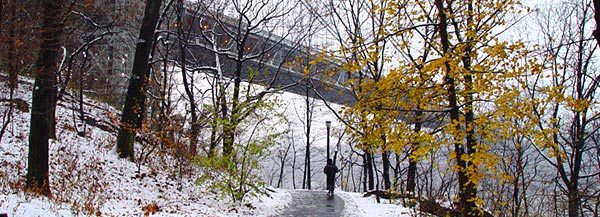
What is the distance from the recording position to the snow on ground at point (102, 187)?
268 inches

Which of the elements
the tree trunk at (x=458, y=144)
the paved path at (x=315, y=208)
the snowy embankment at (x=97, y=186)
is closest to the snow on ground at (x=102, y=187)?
the snowy embankment at (x=97, y=186)

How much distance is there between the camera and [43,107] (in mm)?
7129

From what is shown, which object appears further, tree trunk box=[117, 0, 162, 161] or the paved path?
tree trunk box=[117, 0, 162, 161]

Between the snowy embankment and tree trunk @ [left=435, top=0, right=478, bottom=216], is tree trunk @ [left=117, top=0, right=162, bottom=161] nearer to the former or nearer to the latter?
the snowy embankment

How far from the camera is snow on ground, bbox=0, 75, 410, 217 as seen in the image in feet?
22.3

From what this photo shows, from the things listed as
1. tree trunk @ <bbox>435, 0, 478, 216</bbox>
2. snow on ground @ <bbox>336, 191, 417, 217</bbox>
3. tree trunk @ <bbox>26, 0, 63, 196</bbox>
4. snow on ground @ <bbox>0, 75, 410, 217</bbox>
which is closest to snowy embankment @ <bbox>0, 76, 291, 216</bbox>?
snow on ground @ <bbox>0, 75, 410, 217</bbox>

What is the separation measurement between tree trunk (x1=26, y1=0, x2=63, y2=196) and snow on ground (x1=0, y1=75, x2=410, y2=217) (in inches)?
12.7

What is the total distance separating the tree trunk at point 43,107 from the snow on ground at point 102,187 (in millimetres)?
322

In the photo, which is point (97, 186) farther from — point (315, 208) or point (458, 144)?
point (458, 144)

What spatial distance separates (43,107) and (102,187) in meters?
2.34

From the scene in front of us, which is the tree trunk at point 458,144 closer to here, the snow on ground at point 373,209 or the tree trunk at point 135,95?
the snow on ground at point 373,209

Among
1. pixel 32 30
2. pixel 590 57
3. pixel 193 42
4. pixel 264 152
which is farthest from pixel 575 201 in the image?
pixel 193 42

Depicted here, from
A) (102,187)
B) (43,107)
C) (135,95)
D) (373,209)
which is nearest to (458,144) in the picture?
(373,209)

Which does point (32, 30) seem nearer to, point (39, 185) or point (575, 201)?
point (39, 185)
